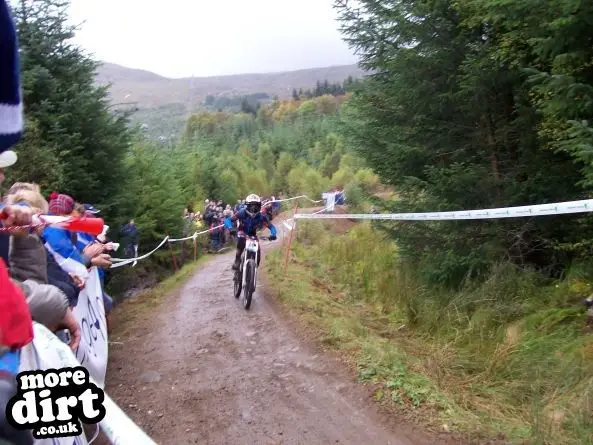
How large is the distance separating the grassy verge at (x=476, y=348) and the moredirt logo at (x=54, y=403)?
336 cm

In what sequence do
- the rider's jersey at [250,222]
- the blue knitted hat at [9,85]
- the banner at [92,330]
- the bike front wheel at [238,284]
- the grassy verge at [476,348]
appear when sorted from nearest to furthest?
the blue knitted hat at [9,85]
the banner at [92,330]
the grassy verge at [476,348]
the rider's jersey at [250,222]
the bike front wheel at [238,284]

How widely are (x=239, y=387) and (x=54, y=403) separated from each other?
147 inches

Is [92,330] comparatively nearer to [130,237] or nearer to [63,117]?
[63,117]

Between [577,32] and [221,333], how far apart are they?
5.43 m

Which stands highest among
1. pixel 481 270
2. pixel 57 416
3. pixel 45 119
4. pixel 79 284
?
pixel 45 119

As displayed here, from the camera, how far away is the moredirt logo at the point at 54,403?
143 centimetres

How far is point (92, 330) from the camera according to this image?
3893 mm

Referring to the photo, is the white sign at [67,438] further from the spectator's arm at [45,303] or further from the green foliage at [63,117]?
the green foliage at [63,117]

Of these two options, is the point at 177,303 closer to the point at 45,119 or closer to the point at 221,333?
the point at 221,333

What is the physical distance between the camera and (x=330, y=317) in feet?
22.9

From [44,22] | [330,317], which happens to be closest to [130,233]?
[44,22]

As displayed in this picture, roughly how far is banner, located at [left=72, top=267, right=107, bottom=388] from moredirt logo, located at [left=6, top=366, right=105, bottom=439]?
1852 mm

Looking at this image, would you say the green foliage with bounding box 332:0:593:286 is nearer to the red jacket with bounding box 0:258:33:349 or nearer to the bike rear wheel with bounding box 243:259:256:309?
the bike rear wheel with bounding box 243:259:256:309

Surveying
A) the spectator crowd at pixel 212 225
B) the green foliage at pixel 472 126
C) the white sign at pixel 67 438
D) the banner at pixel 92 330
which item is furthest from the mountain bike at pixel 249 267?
the spectator crowd at pixel 212 225
